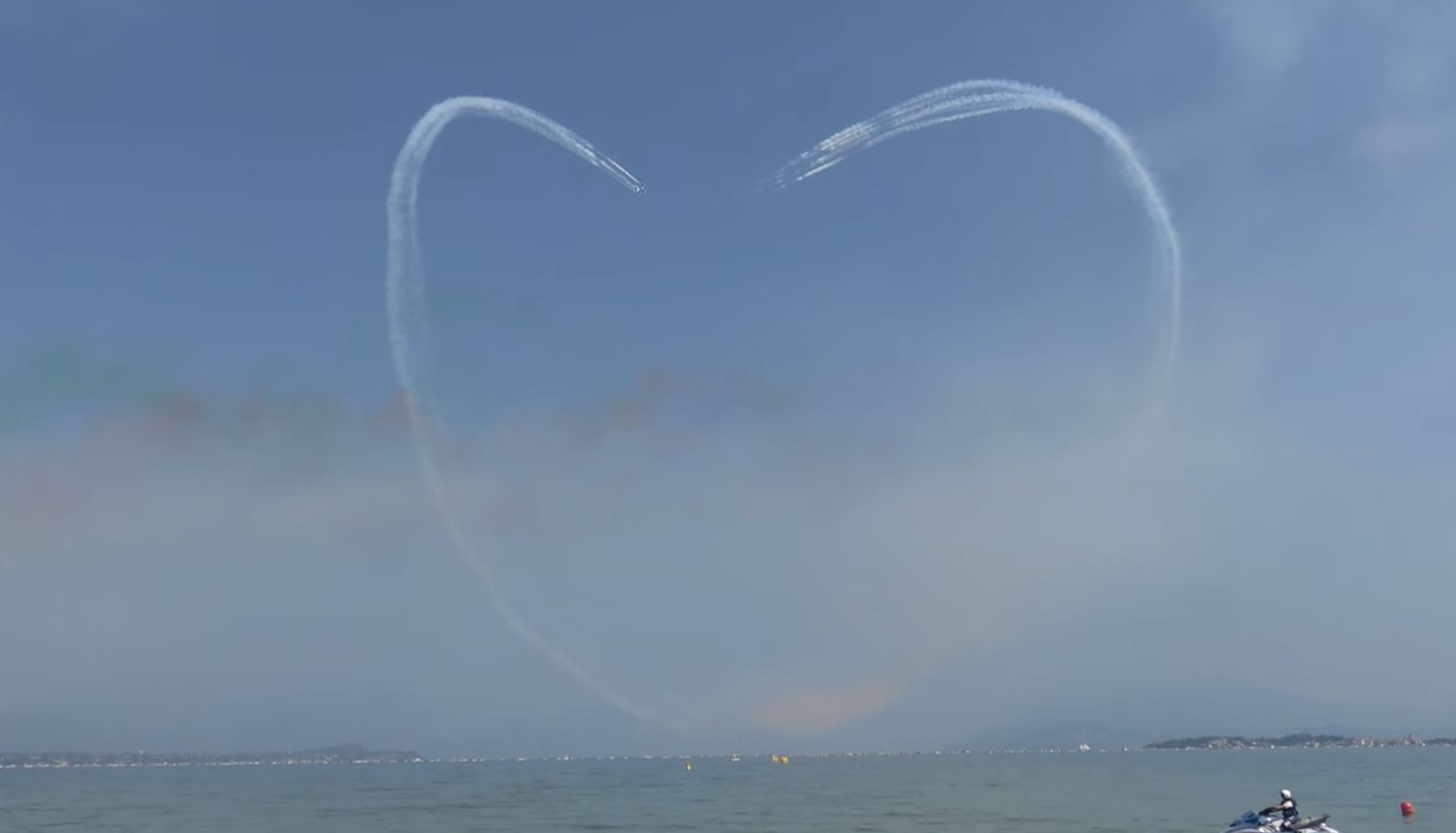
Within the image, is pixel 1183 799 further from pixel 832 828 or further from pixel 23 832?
pixel 23 832

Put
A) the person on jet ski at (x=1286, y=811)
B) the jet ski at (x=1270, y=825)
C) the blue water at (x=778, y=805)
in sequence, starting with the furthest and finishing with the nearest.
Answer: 1. the blue water at (x=778, y=805)
2. the person on jet ski at (x=1286, y=811)
3. the jet ski at (x=1270, y=825)

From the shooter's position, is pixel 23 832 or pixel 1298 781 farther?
pixel 1298 781

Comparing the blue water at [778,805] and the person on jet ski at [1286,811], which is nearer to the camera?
the person on jet ski at [1286,811]

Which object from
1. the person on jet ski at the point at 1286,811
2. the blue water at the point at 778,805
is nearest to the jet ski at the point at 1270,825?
the person on jet ski at the point at 1286,811

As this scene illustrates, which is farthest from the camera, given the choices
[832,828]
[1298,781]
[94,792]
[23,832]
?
[94,792]

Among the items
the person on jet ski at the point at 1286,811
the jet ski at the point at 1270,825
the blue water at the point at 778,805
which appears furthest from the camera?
the blue water at the point at 778,805

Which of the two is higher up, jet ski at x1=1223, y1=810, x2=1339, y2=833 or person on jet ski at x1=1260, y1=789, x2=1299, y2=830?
person on jet ski at x1=1260, y1=789, x2=1299, y2=830

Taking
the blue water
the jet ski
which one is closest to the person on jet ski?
the jet ski

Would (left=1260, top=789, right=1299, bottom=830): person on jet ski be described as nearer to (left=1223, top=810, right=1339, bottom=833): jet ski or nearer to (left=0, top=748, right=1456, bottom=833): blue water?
(left=1223, top=810, right=1339, bottom=833): jet ski

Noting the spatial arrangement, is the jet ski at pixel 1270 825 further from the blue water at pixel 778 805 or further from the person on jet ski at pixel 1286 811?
the blue water at pixel 778 805

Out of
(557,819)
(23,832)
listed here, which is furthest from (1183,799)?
(23,832)

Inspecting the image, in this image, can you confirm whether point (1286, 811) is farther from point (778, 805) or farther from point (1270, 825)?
point (778, 805)
